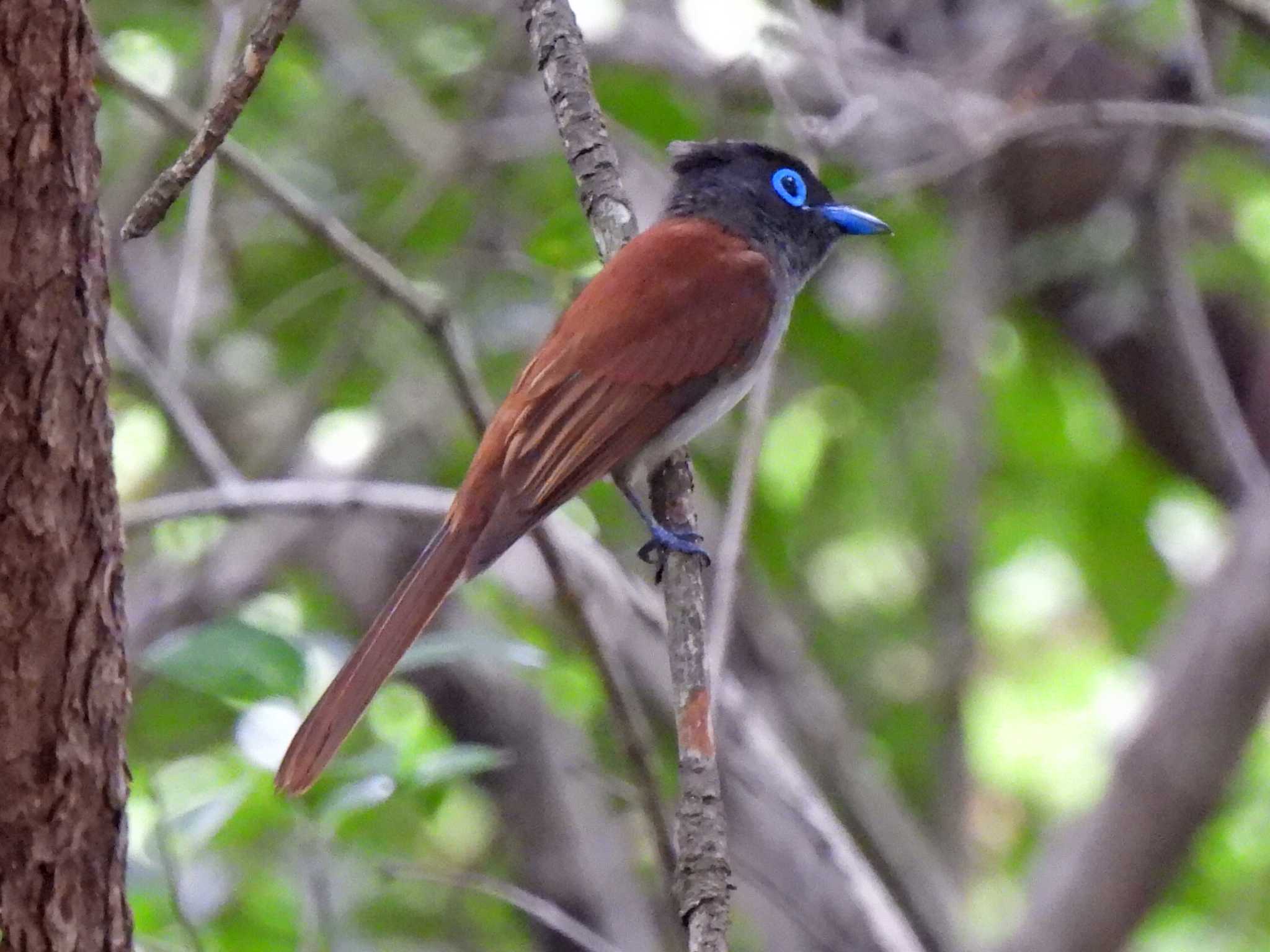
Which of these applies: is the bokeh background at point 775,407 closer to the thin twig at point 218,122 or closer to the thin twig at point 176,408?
the thin twig at point 176,408

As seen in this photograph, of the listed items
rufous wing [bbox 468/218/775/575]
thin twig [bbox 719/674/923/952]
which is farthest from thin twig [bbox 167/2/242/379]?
thin twig [bbox 719/674/923/952]

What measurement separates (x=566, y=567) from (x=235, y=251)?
2070mm

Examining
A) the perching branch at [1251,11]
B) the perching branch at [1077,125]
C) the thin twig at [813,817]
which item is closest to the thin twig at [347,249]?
the thin twig at [813,817]

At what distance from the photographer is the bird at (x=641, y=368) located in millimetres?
3242

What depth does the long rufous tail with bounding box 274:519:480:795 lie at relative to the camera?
2.79 metres

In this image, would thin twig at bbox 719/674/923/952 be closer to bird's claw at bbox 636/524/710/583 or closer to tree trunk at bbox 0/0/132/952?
bird's claw at bbox 636/524/710/583

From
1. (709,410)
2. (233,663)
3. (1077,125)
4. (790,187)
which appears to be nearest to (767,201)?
(790,187)

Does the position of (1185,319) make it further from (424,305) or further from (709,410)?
(424,305)

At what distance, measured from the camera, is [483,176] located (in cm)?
552

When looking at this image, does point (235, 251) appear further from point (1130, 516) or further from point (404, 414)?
point (1130, 516)

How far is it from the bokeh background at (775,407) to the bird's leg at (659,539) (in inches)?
16.9

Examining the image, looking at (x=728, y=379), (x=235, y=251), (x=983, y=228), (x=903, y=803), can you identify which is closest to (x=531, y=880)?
(x=903, y=803)

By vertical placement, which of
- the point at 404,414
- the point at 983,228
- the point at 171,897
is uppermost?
the point at 983,228

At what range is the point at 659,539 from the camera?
326 centimetres
